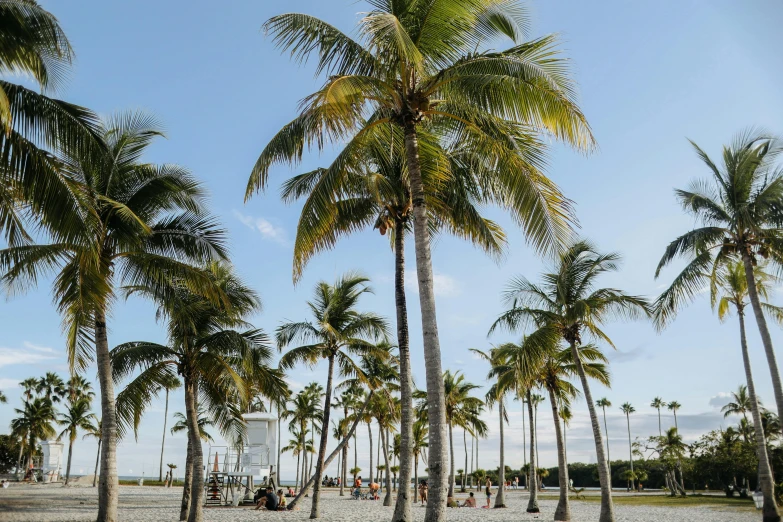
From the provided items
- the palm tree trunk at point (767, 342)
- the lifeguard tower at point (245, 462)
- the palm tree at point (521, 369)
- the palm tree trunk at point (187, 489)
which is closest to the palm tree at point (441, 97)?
the palm tree at point (521, 369)

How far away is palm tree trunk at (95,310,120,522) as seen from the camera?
13.5m

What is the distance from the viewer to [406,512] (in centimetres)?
1312

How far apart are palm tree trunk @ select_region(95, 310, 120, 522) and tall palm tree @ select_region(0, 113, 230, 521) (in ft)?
0.07

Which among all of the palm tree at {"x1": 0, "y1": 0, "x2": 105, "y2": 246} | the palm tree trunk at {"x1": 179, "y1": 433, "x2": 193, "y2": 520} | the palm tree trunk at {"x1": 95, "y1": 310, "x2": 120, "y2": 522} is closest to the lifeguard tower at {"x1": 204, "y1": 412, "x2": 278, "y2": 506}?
the palm tree trunk at {"x1": 179, "y1": 433, "x2": 193, "y2": 520}

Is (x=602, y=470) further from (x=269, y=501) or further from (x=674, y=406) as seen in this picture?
(x=674, y=406)

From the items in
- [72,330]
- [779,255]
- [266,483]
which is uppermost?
[779,255]

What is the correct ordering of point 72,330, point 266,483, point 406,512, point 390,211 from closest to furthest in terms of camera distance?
point 406,512, point 72,330, point 390,211, point 266,483

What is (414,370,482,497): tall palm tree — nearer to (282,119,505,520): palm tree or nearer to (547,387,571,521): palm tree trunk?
(547,387,571,521): palm tree trunk

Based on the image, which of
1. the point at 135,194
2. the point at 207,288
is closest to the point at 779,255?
the point at 207,288

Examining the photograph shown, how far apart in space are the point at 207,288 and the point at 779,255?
16.4 meters

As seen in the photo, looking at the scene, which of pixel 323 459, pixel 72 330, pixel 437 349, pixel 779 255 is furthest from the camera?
pixel 323 459

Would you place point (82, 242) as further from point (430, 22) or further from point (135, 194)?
point (430, 22)

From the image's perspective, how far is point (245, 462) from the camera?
31281 mm

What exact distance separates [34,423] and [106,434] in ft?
180
